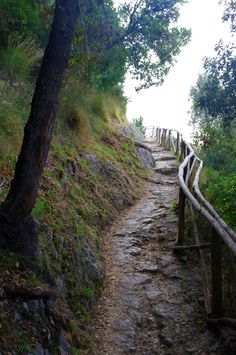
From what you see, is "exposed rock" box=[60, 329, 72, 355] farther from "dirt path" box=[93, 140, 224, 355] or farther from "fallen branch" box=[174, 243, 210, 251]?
"fallen branch" box=[174, 243, 210, 251]

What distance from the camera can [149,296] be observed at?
17.1 feet

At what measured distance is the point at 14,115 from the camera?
6.12 meters

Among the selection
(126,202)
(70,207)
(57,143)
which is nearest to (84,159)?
(57,143)

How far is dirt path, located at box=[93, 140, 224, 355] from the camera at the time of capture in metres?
4.25

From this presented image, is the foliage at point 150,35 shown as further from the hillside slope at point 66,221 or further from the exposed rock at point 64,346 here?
the exposed rock at point 64,346

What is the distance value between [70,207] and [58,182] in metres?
0.51

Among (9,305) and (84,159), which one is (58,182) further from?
(9,305)

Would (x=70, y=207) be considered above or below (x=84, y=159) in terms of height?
below

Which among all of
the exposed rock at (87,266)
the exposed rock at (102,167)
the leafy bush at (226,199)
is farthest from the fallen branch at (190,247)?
the exposed rock at (102,167)

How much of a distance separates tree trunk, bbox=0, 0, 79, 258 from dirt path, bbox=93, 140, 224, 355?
168 centimetres

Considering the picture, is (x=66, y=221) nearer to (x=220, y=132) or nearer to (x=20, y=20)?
(x=20, y=20)

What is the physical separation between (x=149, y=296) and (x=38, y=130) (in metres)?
2.86

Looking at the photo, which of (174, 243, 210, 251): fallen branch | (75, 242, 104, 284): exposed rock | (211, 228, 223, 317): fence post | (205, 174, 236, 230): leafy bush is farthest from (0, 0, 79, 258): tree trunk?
(205, 174, 236, 230): leafy bush

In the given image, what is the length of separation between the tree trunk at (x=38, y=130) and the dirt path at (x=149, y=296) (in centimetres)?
168
